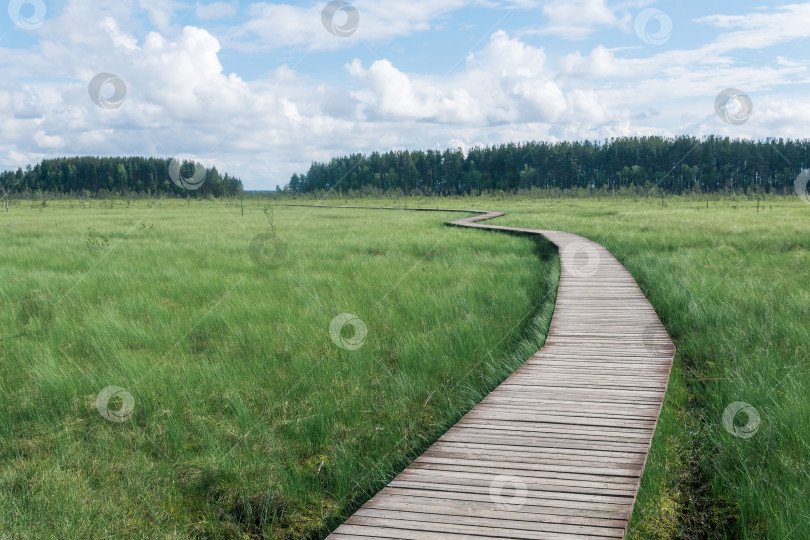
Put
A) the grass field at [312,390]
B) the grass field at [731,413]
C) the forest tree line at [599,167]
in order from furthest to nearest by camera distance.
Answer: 1. the forest tree line at [599,167]
2. the grass field at [312,390]
3. the grass field at [731,413]

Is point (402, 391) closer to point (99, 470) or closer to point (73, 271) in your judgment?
point (99, 470)

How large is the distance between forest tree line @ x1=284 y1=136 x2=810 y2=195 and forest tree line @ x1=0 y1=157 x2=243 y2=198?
27.5m

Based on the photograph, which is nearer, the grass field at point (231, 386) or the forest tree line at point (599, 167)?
the grass field at point (231, 386)

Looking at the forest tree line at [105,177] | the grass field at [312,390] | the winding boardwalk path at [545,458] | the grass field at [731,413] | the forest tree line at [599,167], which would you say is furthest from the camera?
the forest tree line at [105,177]

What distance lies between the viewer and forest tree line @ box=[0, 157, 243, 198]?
9656 centimetres

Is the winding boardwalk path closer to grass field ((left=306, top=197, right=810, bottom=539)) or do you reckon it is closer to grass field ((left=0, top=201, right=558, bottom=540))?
grass field ((left=306, top=197, right=810, bottom=539))

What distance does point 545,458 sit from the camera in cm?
321

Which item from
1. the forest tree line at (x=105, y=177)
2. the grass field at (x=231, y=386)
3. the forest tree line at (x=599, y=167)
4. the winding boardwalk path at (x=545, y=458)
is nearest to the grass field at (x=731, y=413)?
the winding boardwalk path at (x=545, y=458)

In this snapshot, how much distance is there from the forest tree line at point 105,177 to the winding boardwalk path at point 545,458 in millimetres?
95228

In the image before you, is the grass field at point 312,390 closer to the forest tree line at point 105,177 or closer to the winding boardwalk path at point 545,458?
the winding boardwalk path at point 545,458

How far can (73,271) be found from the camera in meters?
11.2

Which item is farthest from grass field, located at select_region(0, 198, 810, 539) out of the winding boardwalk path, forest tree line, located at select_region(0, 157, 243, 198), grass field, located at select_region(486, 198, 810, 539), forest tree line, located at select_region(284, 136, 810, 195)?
forest tree line, located at select_region(0, 157, 243, 198)

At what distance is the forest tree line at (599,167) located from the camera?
82.2 meters

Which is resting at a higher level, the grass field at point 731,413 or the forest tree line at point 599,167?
the forest tree line at point 599,167
